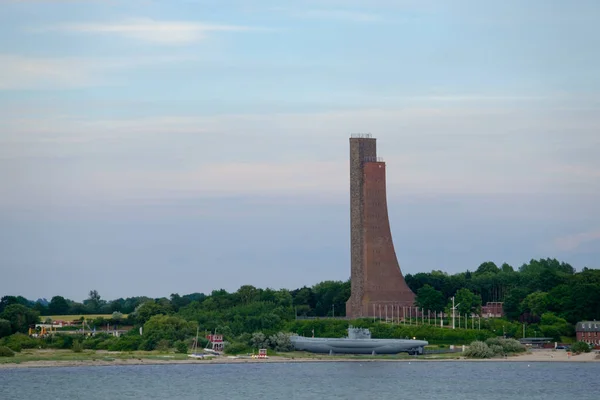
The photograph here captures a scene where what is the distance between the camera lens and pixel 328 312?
452ft

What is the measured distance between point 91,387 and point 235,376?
43.9ft

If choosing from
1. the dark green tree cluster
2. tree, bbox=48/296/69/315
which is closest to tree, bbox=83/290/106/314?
tree, bbox=48/296/69/315

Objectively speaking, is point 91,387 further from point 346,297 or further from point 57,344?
point 346,297

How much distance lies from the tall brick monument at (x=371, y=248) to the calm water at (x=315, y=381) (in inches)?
930

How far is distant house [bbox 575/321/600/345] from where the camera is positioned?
10650cm

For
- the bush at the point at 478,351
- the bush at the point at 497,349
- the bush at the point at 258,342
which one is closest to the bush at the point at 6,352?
the bush at the point at 258,342

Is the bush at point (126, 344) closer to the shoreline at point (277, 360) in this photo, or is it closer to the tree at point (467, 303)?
the shoreline at point (277, 360)

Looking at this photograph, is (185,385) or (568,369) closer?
(185,385)

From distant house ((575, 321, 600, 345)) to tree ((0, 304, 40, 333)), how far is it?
51.3 metres

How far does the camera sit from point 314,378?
86938mm

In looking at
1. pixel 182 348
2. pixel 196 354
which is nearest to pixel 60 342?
pixel 182 348

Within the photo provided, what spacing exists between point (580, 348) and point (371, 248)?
28059 millimetres

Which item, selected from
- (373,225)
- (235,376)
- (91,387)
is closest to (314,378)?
(235,376)

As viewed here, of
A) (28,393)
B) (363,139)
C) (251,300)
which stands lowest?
(28,393)
